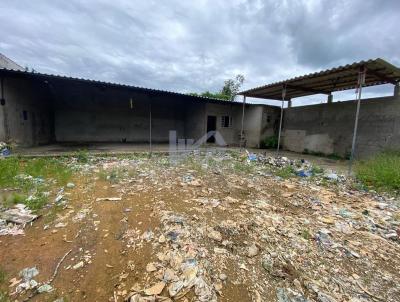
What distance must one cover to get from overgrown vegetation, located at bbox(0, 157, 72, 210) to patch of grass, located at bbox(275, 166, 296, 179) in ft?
17.2

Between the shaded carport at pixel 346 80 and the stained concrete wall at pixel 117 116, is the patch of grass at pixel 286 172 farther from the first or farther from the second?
the stained concrete wall at pixel 117 116

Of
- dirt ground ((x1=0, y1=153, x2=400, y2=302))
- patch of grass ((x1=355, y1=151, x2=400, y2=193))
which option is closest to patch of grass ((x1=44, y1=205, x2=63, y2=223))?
dirt ground ((x1=0, y1=153, x2=400, y2=302))

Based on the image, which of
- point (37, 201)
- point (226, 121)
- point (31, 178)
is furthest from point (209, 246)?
point (226, 121)

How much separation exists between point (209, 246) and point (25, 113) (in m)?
9.13

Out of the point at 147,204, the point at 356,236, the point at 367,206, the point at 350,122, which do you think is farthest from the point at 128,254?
the point at 350,122

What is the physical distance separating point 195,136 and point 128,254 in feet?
33.0

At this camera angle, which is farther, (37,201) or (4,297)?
(37,201)

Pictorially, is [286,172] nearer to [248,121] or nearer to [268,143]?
[268,143]

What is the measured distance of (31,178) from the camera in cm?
427

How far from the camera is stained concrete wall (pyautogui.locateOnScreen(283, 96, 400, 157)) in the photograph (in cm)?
700

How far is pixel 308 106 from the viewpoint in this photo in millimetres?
10125

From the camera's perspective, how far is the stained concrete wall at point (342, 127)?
23.0ft

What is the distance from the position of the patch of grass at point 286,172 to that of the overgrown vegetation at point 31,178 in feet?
17.2

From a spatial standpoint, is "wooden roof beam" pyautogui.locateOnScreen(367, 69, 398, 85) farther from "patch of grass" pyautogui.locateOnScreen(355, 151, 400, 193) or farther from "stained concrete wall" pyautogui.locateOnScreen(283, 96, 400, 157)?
"patch of grass" pyautogui.locateOnScreen(355, 151, 400, 193)
